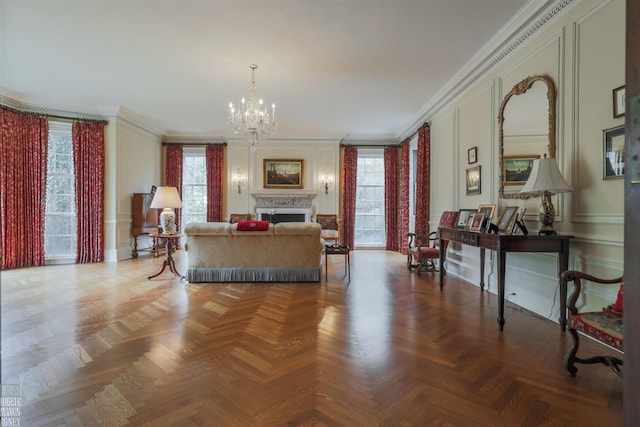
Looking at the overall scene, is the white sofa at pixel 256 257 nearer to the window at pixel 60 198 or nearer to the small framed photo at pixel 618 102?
the small framed photo at pixel 618 102

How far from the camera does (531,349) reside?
238 cm

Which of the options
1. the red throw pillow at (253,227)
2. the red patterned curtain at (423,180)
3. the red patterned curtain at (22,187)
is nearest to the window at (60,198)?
the red patterned curtain at (22,187)

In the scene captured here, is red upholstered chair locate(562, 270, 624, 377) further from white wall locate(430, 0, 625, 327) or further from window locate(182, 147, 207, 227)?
window locate(182, 147, 207, 227)

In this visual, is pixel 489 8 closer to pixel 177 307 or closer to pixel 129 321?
pixel 177 307

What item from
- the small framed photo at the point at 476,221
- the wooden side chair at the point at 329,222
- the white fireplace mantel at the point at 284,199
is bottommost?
the wooden side chair at the point at 329,222

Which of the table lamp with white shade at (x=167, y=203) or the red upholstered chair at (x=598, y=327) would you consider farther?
the table lamp with white shade at (x=167, y=203)

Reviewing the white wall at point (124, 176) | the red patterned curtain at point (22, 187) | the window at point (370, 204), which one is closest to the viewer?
the red patterned curtain at point (22, 187)

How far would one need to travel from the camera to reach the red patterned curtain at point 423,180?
20.1 ft

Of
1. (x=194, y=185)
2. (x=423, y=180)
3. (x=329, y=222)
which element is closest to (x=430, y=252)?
(x=423, y=180)

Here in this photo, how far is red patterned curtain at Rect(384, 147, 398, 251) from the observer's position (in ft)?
Answer: 26.6

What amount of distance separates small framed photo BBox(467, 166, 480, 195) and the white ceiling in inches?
58.1

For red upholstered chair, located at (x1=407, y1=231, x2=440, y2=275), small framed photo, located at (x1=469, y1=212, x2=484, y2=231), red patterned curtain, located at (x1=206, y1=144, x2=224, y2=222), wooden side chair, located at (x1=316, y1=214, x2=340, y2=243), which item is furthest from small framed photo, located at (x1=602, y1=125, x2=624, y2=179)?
red patterned curtain, located at (x1=206, y1=144, x2=224, y2=222)

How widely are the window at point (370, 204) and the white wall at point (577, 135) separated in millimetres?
4381

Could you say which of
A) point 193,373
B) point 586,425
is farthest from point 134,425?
point 586,425
